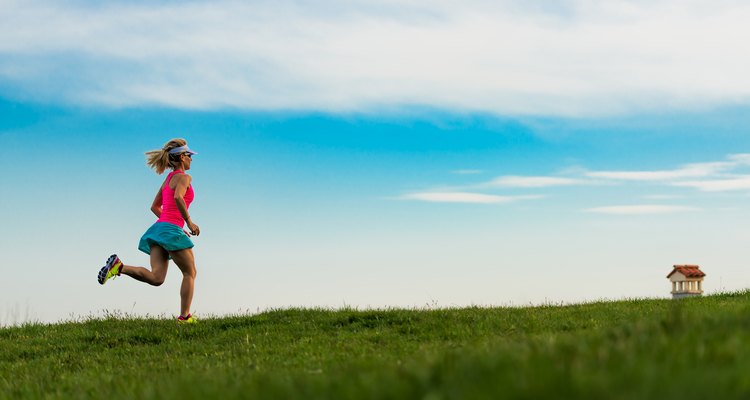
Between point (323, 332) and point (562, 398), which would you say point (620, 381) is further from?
point (323, 332)

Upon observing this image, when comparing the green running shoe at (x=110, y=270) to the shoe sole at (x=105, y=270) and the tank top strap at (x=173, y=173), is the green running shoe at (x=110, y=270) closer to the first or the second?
the shoe sole at (x=105, y=270)

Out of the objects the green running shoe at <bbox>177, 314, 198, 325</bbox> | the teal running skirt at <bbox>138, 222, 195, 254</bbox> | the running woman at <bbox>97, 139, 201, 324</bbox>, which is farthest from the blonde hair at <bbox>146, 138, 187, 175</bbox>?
the green running shoe at <bbox>177, 314, 198, 325</bbox>

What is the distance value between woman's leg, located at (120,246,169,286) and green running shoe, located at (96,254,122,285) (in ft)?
0.36

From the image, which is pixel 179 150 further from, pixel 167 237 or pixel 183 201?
pixel 167 237

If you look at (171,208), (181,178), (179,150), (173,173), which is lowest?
(171,208)

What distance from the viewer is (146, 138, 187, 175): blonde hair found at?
49.3 ft

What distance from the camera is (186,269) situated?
14.6m

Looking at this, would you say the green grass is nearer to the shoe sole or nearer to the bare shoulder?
the shoe sole

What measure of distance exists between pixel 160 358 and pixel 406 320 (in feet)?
14.3

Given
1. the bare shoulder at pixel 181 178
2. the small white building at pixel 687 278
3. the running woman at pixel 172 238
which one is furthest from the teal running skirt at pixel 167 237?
the small white building at pixel 687 278

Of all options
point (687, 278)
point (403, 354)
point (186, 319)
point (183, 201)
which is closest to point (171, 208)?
point (183, 201)

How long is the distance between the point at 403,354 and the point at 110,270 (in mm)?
7592

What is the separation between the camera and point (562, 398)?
3.38 metres

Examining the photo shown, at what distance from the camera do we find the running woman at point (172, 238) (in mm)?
14461
